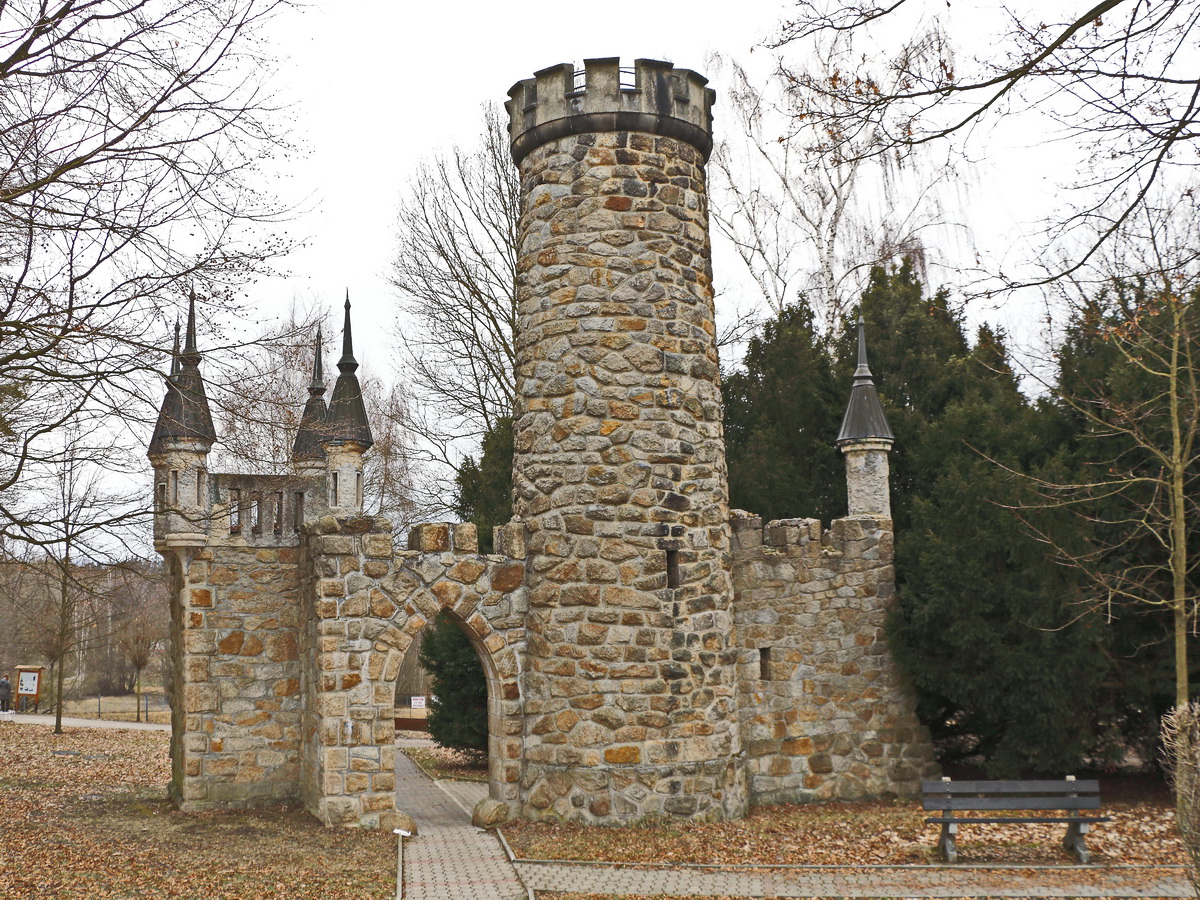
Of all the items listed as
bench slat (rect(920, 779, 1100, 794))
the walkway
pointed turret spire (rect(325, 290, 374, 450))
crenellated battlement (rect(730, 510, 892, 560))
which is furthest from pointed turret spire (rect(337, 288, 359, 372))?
the walkway

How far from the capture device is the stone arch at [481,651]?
386 inches

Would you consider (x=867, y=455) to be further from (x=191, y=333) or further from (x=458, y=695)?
(x=191, y=333)

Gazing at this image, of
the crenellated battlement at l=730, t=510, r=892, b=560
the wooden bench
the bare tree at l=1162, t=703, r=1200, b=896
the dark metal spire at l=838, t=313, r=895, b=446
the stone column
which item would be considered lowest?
the wooden bench

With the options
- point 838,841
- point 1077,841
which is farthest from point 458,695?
point 1077,841

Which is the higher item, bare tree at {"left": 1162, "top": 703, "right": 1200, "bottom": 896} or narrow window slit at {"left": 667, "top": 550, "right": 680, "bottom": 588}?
narrow window slit at {"left": 667, "top": 550, "right": 680, "bottom": 588}

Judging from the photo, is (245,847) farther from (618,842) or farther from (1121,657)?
(1121,657)

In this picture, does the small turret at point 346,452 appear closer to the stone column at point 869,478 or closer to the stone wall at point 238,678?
the stone wall at point 238,678

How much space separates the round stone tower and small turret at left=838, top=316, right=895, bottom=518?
93.6 inches

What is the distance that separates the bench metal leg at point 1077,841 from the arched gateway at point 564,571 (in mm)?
2920

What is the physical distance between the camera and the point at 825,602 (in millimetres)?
11938

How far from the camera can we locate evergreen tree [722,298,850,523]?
14383mm

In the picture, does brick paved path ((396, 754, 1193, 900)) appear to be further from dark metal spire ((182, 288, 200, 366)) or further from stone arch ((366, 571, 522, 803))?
dark metal spire ((182, 288, 200, 366))

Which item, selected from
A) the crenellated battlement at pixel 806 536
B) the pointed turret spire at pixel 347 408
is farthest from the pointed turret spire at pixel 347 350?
the crenellated battlement at pixel 806 536

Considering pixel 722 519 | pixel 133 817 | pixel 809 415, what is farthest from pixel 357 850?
pixel 809 415
